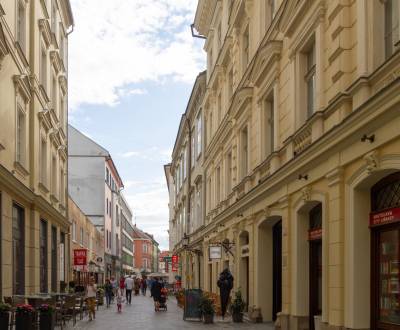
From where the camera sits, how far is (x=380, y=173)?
10352 millimetres

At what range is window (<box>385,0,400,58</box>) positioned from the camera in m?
9.96

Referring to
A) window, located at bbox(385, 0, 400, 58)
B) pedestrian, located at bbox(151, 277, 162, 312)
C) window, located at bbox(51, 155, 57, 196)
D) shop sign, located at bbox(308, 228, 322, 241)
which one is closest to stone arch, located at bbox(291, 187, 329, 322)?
shop sign, located at bbox(308, 228, 322, 241)

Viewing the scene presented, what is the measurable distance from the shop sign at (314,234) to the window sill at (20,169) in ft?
27.1

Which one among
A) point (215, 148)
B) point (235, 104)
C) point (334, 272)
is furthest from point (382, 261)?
point (215, 148)

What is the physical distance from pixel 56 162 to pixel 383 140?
2144cm

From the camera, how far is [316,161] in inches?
516

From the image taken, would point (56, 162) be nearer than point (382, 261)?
No

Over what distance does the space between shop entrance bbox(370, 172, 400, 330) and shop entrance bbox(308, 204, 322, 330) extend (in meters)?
3.32

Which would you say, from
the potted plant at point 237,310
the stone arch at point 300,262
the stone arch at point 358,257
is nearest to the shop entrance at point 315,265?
the stone arch at point 300,262

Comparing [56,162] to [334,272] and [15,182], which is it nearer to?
[15,182]

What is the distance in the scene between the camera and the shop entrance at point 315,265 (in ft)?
47.8

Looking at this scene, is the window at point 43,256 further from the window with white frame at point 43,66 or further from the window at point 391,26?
the window at point 391,26

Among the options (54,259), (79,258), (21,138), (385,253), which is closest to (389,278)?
(385,253)

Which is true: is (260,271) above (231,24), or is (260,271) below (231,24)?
below
